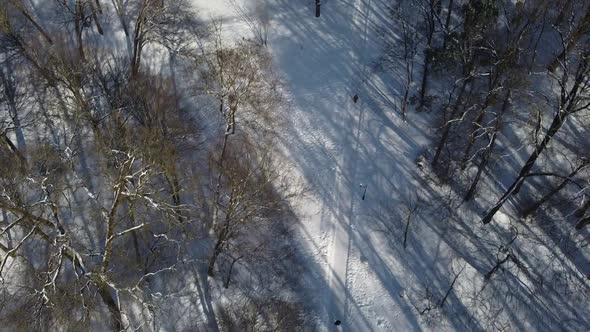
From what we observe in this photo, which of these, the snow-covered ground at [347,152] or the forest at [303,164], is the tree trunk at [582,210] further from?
the snow-covered ground at [347,152]

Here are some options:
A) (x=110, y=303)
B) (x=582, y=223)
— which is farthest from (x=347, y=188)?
(x=110, y=303)

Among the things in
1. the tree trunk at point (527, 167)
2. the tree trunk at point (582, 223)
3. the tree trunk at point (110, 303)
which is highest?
the tree trunk at point (110, 303)

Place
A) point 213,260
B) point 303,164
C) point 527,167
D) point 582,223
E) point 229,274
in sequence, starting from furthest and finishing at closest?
1. point 303,164
2. point 582,223
3. point 229,274
4. point 527,167
5. point 213,260

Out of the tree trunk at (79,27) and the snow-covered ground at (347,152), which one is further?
the tree trunk at (79,27)

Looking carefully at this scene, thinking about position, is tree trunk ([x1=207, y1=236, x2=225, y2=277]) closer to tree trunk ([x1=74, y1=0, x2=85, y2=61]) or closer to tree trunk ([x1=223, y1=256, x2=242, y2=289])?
tree trunk ([x1=223, y1=256, x2=242, y2=289])

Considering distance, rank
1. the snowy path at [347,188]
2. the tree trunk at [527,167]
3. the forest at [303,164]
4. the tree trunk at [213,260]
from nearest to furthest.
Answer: the tree trunk at [527,167], the tree trunk at [213,260], the forest at [303,164], the snowy path at [347,188]

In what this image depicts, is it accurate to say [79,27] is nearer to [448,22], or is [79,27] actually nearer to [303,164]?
[303,164]

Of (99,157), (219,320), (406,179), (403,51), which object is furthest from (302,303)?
(403,51)

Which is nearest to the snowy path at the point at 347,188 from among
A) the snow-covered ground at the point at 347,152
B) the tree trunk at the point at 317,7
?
the snow-covered ground at the point at 347,152

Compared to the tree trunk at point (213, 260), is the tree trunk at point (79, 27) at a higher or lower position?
higher

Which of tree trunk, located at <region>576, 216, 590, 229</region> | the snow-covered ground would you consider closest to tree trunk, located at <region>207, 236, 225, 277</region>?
the snow-covered ground

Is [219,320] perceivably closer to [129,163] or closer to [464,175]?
[129,163]
